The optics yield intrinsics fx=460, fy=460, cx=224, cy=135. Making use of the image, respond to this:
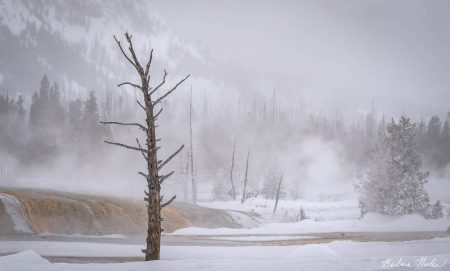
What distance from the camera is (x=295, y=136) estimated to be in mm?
176500

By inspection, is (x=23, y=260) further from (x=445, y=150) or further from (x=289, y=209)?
(x=445, y=150)

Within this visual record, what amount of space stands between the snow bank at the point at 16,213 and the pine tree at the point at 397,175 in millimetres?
35480

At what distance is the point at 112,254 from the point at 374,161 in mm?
35191

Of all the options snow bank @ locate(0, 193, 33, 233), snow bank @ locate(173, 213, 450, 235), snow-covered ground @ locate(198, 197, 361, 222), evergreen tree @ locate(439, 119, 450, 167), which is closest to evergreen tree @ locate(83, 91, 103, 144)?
snow-covered ground @ locate(198, 197, 361, 222)

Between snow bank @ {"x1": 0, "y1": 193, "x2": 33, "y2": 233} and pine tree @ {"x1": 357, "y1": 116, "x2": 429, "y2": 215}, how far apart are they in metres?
35.5

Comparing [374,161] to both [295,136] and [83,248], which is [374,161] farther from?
[295,136]

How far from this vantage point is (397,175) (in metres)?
49.3

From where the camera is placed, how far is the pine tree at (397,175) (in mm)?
48562

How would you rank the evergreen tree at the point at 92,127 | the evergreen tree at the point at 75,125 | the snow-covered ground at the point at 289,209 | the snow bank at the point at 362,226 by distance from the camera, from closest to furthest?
→ 1. the snow bank at the point at 362,226
2. the snow-covered ground at the point at 289,209
3. the evergreen tree at the point at 92,127
4. the evergreen tree at the point at 75,125

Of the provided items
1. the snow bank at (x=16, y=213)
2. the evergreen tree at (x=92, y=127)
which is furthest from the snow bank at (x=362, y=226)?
the evergreen tree at (x=92, y=127)

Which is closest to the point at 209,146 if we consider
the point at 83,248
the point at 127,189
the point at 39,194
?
the point at 127,189

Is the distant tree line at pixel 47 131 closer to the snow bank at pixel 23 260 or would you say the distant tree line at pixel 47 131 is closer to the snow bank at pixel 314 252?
the snow bank at pixel 314 252

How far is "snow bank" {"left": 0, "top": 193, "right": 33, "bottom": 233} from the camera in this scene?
32.8 m

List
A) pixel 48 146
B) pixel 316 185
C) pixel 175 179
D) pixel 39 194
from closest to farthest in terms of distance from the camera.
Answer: pixel 39 194, pixel 48 146, pixel 175 179, pixel 316 185
